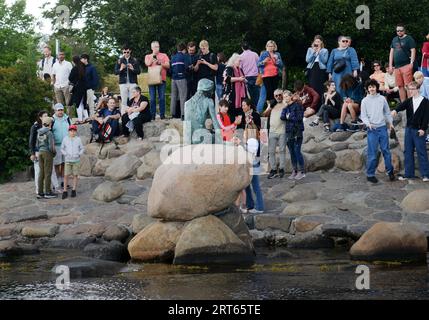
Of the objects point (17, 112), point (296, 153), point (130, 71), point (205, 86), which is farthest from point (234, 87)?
point (17, 112)

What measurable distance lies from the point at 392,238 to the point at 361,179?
3952mm

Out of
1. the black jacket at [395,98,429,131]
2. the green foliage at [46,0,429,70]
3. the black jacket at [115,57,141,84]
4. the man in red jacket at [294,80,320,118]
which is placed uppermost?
the green foliage at [46,0,429,70]

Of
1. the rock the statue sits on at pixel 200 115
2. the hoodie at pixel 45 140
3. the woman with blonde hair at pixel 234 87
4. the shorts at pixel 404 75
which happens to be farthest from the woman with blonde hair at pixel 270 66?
the rock the statue sits on at pixel 200 115

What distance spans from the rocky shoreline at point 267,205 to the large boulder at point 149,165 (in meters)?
0.02

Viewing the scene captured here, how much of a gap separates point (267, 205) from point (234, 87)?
149 inches

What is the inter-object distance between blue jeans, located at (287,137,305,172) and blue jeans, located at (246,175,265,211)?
1.42 m

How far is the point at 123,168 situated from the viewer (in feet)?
63.6

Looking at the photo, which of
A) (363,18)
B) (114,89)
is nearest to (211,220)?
(363,18)

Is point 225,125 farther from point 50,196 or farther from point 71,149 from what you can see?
point 50,196

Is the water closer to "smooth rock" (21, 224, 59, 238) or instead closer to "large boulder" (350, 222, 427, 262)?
"large boulder" (350, 222, 427, 262)

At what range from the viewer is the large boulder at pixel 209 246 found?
13891 millimetres

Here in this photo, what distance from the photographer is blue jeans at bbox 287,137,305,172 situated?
17.6m

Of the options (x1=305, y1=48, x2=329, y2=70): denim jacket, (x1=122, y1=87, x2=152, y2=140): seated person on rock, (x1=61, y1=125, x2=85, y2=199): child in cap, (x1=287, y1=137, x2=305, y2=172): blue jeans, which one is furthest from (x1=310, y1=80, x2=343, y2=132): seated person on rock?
(x1=61, y1=125, x2=85, y2=199): child in cap
